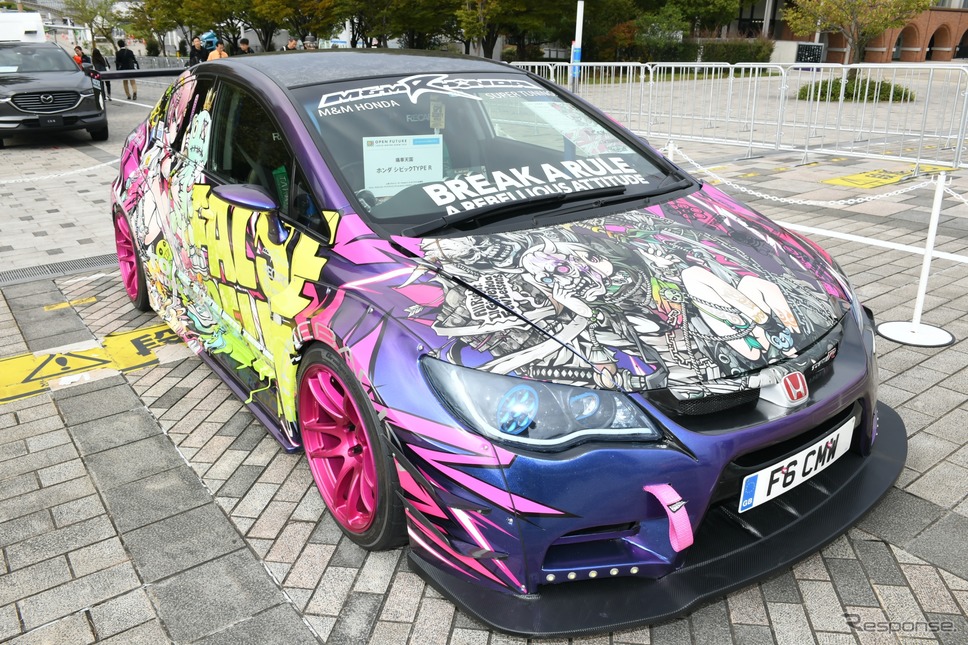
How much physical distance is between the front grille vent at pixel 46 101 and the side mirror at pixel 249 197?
40.1 feet

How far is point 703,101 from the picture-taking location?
40.5ft

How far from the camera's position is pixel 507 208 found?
2.71m

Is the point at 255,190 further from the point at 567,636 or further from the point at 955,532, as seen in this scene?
the point at 955,532

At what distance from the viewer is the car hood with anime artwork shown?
206 cm

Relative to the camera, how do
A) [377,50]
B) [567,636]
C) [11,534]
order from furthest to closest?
[377,50] < [11,534] < [567,636]

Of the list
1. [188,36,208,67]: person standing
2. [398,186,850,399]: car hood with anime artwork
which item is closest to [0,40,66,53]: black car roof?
[188,36,208,67]: person standing

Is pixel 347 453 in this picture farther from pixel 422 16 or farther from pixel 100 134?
pixel 422 16

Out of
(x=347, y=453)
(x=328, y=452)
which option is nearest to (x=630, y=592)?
(x=347, y=453)

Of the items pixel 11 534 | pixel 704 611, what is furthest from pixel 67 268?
pixel 704 611

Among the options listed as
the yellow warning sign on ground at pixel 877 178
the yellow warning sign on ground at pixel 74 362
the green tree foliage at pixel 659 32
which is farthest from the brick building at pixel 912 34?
the yellow warning sign on ground at pixel 74 362

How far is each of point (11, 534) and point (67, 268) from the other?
397cm

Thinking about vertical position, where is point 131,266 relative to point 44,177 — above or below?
above

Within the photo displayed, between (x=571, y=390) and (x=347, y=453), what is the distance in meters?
0.93

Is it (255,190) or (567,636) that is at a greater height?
(255,190)
